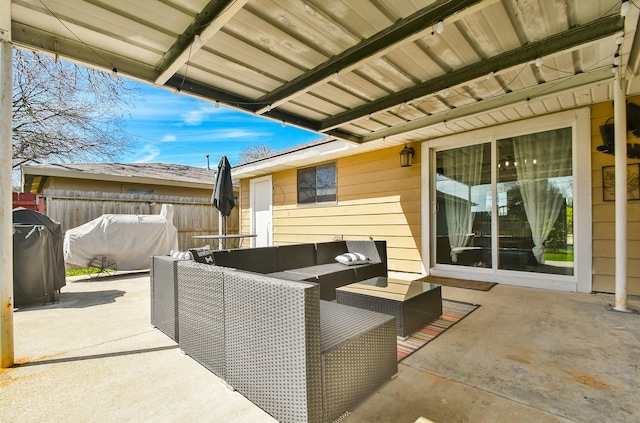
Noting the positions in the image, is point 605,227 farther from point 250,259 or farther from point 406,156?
point 250,259

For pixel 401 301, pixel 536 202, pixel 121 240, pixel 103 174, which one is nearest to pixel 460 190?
pixel 536 202

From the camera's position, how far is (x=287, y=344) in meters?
1.37

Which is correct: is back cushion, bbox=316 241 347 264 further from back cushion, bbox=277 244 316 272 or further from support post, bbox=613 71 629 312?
support post, bbox=613 71 629 312

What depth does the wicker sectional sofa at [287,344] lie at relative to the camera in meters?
1.33

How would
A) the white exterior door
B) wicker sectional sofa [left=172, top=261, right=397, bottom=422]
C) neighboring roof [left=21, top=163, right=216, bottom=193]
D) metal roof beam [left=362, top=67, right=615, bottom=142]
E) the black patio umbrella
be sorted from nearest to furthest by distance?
wicker sectional sofa [left=172, top=261, right=397, bottom=422] → metal roof beam [left=362, top=67, right=615, bottom=142] → the black patio umbrella → neighboring roof [left=21, top=163, right=216, bottom=193] → the white exterior door

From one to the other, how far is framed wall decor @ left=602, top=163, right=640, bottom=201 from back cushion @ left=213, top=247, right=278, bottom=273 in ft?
14.2

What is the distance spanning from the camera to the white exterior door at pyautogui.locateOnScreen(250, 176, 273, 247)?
27.6 feet

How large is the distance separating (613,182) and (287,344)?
4587 mm

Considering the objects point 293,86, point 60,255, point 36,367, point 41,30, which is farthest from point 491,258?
point 60,255

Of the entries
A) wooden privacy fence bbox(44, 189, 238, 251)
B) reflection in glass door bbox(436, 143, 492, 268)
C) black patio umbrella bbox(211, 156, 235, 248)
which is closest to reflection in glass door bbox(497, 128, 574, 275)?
reflection in glass door bbox(436, 143, 492, 268)

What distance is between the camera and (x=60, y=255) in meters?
3.97

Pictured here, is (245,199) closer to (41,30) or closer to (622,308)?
(41,30)

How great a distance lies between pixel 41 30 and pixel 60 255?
293 centimetres

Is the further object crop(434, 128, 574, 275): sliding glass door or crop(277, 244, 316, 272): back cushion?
crop(434, 128, 574, 275): sliding glass door
